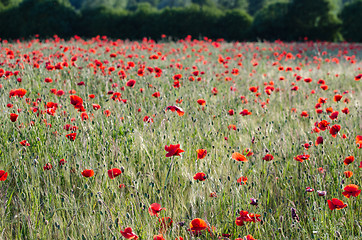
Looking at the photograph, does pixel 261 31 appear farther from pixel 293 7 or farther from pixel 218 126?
pixel 218 126

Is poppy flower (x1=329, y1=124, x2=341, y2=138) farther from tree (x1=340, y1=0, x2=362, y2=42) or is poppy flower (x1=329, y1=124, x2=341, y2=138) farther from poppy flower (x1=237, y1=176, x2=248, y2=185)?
tree (x1=340, y1=0, x2=362, y2=42)

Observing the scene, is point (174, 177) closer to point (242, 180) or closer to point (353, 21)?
point (242, 180)

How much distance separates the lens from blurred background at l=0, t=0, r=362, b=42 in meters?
17.8

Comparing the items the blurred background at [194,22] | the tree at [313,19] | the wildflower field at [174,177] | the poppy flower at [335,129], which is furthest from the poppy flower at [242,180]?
the tree at [313,19]

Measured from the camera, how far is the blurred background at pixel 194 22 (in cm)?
1777

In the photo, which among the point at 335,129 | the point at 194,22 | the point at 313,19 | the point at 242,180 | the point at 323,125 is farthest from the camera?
the point at 194,22

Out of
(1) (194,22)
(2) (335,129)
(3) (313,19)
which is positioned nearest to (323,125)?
(2) (335,129)

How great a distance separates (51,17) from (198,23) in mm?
8209

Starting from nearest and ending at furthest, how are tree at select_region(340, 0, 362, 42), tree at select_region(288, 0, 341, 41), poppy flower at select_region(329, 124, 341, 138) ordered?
1. poppy flower at select_region(329, 124, 341, 138)
2. tree at select_region(340, 0, 362, 42)
3. tree at select_region(288, 0, 341, 41)

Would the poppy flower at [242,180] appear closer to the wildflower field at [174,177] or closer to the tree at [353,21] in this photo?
the wildflower field at [174,177]

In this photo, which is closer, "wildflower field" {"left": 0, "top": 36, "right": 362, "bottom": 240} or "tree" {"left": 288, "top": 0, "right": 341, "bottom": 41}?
"wildflower field" {"left": 0, "top": 36, "right": 362, "bottom": 240}

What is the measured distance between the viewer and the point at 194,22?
18312 mm

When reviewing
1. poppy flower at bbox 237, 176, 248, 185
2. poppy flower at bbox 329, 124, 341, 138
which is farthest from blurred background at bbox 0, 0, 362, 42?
poppy flower at bbox 237, 176, 248, 185

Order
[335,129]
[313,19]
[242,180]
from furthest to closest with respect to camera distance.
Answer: [313,19]
[335,129]
[242,180]
